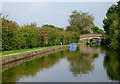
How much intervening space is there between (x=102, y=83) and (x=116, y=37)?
22467 mm

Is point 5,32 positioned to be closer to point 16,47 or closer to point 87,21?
point 16,47

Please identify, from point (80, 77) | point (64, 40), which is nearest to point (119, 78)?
point (80, 77)

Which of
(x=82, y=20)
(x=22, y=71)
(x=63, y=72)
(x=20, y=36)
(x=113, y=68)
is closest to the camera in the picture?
(x=63, y=72)

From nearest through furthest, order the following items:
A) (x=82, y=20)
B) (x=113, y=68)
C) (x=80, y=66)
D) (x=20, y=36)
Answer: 1. (x=113, y=68)
2. (x=80, y=66)
3. (x=20, y=36)
4. (x=82, y=20)

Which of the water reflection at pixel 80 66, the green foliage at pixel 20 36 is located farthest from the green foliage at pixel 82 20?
the water reflection at pixel 80 66

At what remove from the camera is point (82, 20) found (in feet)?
245

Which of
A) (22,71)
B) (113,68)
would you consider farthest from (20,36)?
(113,68)

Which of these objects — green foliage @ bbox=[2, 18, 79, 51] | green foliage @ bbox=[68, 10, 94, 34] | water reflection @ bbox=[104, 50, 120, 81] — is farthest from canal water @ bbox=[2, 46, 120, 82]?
green foliage @ bbox=[68, 10, 94, 34]

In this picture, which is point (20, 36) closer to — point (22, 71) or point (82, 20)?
point (22, 71)

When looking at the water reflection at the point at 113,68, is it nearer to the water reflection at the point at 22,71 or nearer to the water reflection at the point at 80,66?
the water reflection at the point at 80,66

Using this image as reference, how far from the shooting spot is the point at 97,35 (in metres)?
67.5

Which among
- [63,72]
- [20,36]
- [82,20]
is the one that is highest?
[82,20]

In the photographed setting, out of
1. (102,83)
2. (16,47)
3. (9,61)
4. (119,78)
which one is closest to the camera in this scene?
(102,83)

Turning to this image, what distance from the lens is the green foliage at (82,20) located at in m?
74.2
